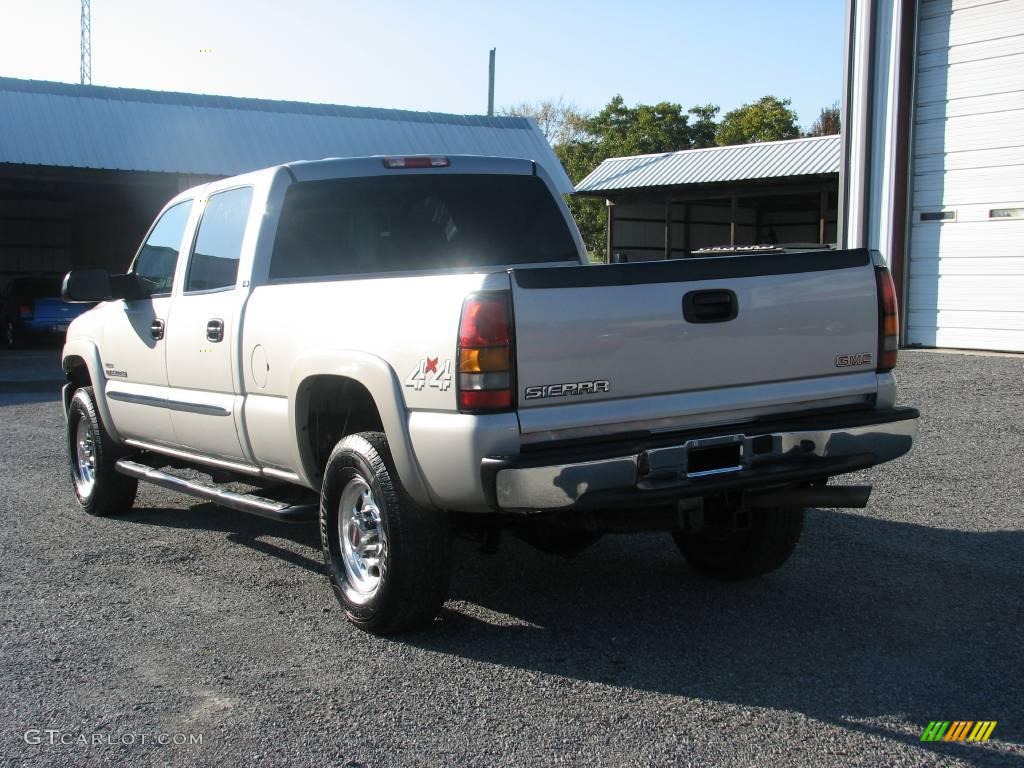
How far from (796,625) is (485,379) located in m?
1.88

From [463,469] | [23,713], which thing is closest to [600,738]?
[463,469]

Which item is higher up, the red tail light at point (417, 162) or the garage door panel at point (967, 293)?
the red tail light at point (417, 162)

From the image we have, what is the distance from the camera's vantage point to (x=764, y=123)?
62.6 metres

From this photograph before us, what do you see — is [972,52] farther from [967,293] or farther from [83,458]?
[83,458]

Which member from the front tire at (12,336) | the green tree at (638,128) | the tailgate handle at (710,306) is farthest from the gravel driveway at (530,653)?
the green tree at (638,128)

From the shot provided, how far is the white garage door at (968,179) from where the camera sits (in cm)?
1527

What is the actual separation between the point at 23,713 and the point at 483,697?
1670mm

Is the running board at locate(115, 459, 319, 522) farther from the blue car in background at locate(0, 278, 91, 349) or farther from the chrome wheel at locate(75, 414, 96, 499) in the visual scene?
the blue car in background at locate(0, 278, 91, 349)

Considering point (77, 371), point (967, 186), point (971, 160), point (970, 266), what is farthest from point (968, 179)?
point (77, 371)

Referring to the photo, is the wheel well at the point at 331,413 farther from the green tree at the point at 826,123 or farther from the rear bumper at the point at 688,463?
the green tree at the point at 826,123

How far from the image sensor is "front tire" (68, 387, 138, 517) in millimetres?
7379

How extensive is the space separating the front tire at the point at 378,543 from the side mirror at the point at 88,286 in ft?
8.54

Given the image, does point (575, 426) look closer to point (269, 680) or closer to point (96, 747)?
point (269, 680)

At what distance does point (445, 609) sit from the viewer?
5273 millimetres
